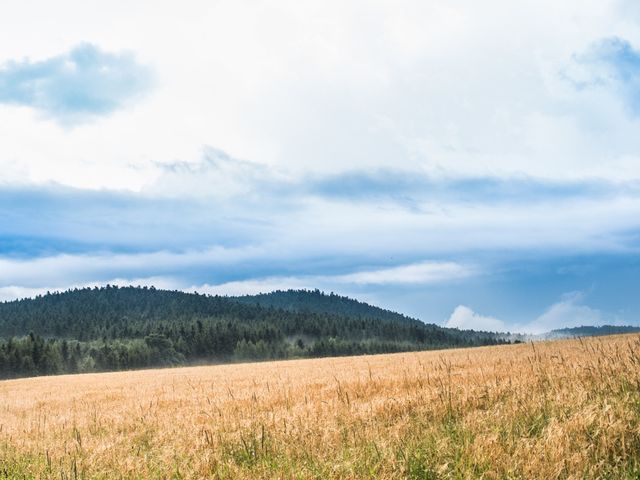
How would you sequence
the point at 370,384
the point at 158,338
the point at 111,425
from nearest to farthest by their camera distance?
1. the point at 111,425
2. the point at 370,384
3. the point at 158,338

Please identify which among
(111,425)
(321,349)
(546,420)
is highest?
(546,420)

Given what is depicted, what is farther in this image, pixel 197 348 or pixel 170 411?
pixel 197 348

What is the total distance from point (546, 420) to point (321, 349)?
510 ft

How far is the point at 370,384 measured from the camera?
13867mm

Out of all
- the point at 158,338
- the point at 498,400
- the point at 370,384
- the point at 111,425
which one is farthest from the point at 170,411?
the point at 158,338

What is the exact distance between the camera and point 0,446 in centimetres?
995

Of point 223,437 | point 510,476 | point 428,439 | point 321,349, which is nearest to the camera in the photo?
point 510,476

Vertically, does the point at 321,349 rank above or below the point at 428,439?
below

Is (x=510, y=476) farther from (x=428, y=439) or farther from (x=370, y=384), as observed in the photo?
(x=370, y=384)

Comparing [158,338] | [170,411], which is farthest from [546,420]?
[158,338]

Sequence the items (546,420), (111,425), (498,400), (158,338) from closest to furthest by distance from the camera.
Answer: (546,420) < (498,400) < (111,425) < (158,338)

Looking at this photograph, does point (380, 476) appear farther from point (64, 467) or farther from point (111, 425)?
point (111, 425)

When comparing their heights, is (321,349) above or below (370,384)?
below

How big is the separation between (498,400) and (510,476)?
166 inches
